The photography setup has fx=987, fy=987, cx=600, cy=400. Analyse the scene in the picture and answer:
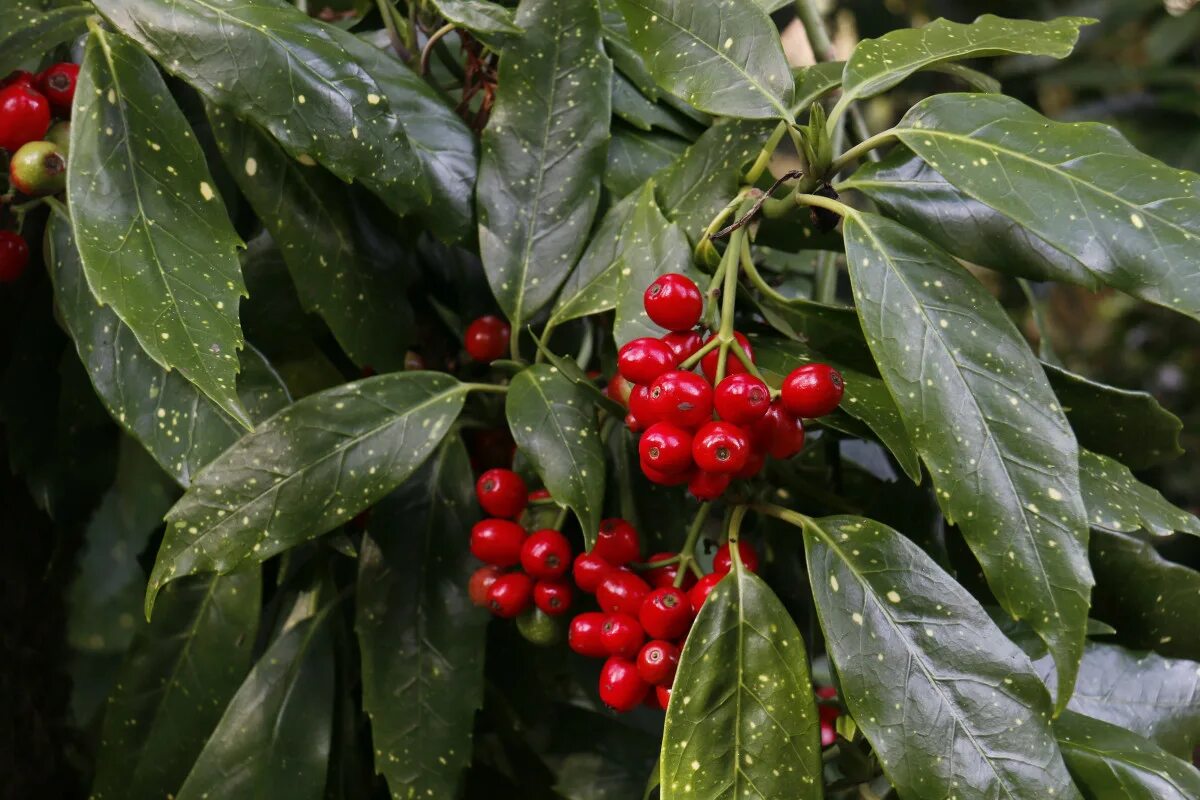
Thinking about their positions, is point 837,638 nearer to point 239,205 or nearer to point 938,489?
point 938,489

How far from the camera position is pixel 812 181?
1.72ft

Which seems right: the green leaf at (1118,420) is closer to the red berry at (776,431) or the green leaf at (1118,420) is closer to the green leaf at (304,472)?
the red berry at (776,431)

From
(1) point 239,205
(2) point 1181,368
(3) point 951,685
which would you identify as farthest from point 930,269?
(2) point 1181,368

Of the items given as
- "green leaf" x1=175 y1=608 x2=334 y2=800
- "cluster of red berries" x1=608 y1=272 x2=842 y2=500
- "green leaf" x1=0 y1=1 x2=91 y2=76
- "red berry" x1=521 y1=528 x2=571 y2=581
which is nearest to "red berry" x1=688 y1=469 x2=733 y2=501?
"cluster of red berries" x1=608 y1=272 x2=842 y2=500

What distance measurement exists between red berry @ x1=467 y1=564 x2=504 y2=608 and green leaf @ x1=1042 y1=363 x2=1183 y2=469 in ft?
1.11

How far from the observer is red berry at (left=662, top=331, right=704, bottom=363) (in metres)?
0.50

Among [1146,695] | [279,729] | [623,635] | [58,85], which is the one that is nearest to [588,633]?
[623,635]

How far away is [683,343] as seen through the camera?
0.50 metres

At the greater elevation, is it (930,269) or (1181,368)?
(930,269)

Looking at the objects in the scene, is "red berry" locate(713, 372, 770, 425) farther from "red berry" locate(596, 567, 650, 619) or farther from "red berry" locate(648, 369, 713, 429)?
"red berry" locate(596, 567, 650, 619)

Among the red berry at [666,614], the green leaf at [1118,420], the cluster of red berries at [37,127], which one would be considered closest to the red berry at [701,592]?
the red berry at [666,614]

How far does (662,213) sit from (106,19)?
12.6 inches

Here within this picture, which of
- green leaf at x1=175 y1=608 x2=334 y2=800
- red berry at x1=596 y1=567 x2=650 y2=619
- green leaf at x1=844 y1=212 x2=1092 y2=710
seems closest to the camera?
green leaf at x1=844 y1=212 x2=1092 y2=710

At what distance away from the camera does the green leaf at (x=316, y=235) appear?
1.96ft
